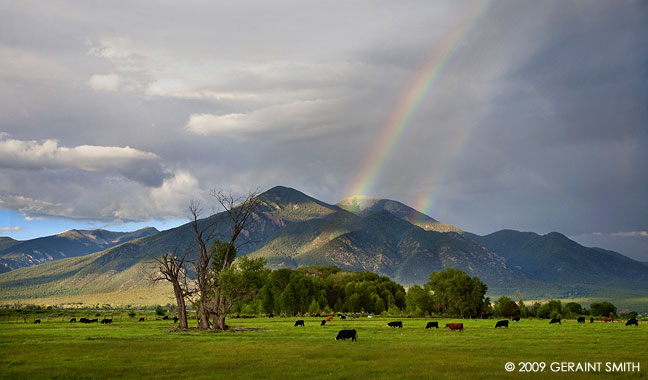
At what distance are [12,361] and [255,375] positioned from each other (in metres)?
20.2

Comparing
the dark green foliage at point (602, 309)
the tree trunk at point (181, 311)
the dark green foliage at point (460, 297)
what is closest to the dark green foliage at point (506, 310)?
the dark green foliage at point (460, 297)

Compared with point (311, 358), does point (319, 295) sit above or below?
below

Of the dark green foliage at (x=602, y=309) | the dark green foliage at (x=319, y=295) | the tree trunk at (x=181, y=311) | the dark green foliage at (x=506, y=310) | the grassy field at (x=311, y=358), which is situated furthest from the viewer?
the dark green foliage at (x=602, y=309)

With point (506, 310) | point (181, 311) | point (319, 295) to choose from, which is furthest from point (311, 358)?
point (506, 310)

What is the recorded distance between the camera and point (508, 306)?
14688 cm

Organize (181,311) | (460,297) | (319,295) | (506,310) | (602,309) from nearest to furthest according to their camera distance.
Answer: (181,311) → (460,297) → (506,310) → (319,295) → (602,309)

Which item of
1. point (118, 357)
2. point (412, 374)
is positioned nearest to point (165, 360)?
point (118, 357)

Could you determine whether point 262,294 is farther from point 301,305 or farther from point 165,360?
point 165,360

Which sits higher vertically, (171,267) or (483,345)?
(171,267)

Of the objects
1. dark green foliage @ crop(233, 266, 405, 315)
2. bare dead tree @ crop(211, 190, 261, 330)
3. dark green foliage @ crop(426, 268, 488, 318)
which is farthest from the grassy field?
dark green foliage @ crop(233, 266, 405, 315)

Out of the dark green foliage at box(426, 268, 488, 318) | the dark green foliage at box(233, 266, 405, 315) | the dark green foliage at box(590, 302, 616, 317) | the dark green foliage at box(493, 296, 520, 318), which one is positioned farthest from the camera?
the dark green foliage at box(590, 302, 616, 317)

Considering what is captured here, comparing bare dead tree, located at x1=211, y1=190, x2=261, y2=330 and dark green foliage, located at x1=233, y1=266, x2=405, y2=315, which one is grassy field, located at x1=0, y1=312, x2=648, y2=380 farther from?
dark green foliage, located at x1=233, y1=266, x2=405, y2=315

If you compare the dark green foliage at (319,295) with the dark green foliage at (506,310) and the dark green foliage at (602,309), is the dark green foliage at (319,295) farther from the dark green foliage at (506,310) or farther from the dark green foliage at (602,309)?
the dark green foliage at (602,309)

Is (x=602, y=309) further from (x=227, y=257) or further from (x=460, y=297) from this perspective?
(x=227, y=257)
